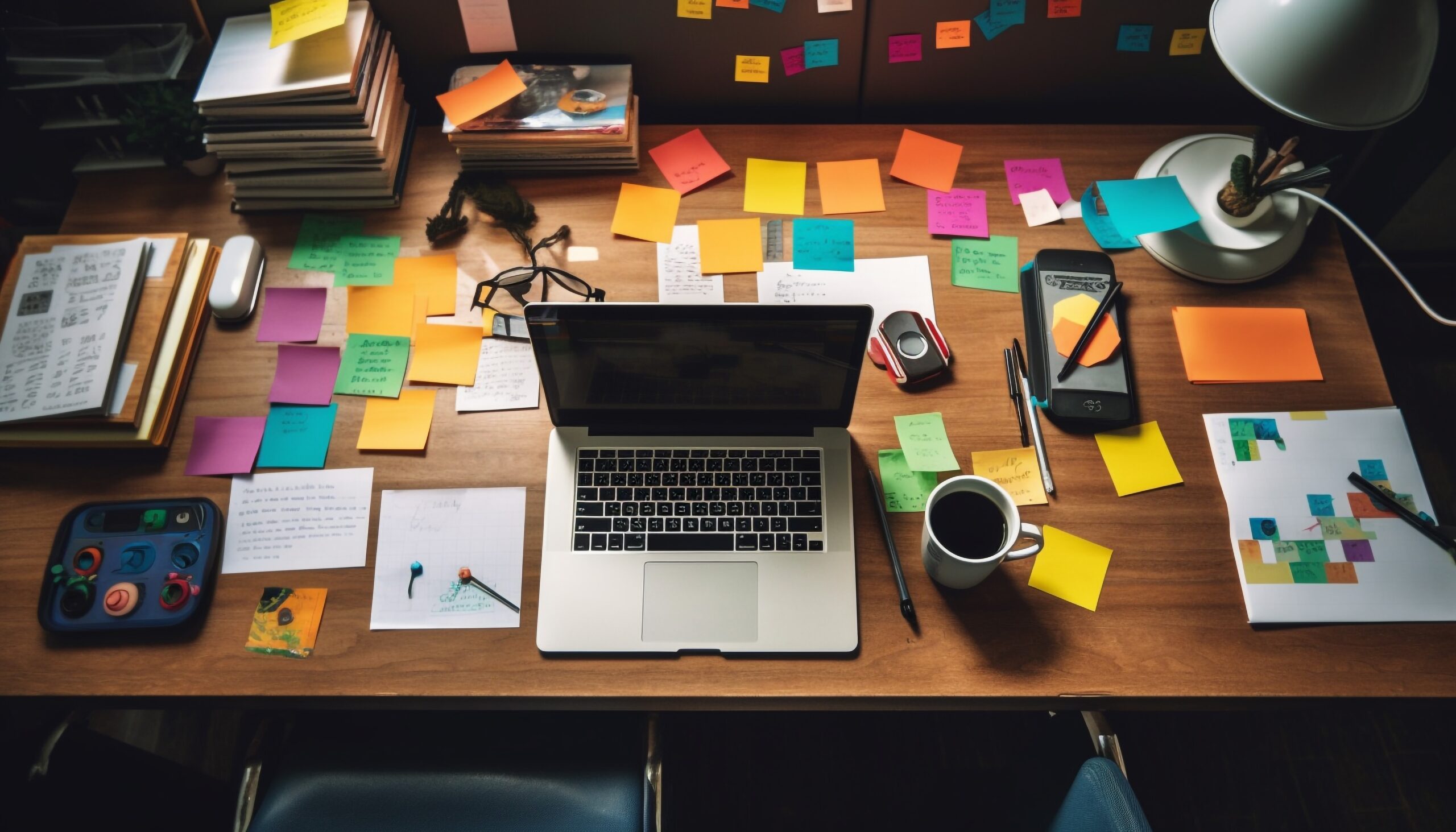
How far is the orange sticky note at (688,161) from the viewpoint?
1226 millimetres

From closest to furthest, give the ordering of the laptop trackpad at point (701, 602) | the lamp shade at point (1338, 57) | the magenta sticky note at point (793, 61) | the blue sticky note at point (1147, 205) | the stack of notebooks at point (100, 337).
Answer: the lamp shade at point (1338, 57), the laptop trackpad at point (701, 602), the stack of notebooks at point (100, 337), the blue sticky note at point (1147, 205), the magenta sticky note at point (793, 61)

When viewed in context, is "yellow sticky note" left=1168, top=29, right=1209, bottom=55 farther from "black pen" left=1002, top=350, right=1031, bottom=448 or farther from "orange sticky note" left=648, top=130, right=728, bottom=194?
"orange sticky note" left=648, top=130, right=728, bottom=194

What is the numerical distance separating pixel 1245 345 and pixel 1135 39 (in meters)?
0.50

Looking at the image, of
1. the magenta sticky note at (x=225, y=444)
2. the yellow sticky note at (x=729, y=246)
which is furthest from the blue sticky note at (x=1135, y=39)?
the magenta sticky note at (x=225, y=444)

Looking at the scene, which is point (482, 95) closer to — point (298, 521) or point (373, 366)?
point (373, 366)

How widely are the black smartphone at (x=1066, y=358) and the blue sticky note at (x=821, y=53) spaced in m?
0.44

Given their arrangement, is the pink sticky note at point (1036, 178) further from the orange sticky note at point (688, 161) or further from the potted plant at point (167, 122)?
the potted plant at point (167, 122)

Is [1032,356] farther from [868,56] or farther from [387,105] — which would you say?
[387,105]

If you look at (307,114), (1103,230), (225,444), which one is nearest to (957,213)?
(1103,230)

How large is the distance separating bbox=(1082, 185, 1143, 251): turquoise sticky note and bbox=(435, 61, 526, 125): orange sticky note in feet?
2.83

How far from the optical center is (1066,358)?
106cm

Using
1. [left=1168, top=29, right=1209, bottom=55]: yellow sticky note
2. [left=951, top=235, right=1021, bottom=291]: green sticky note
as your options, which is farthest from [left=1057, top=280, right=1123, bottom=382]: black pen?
[left=1168, top=29, right=1209, bottom=55]: yellow sticky note

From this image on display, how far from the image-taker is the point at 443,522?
986mm

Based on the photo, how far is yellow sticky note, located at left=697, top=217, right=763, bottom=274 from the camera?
1154mm
